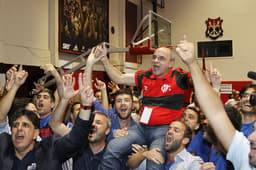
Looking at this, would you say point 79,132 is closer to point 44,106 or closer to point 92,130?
point 92,130

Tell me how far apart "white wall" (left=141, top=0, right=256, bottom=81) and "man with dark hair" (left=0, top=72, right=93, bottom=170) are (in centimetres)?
1086

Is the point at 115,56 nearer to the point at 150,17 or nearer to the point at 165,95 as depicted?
the point at 150,17

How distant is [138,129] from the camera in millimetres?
3404

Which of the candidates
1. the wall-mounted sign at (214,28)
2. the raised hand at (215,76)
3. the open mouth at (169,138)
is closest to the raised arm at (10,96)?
the open mouth at (169,138)

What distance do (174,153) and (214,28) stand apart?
Result: 10.6 metres

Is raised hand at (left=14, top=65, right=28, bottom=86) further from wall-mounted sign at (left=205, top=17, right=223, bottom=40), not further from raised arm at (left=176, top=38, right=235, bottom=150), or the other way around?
wall-mounted sign at (left=205, top=17, right=223, bottom=40)

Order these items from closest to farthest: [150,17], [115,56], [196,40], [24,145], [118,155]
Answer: [24,145] < [118,155] < [150,17] < [115,56] < [196,40]

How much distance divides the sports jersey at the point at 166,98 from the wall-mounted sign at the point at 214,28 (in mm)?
10107

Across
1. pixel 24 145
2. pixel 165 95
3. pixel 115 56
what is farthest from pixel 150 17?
pixel 24 145

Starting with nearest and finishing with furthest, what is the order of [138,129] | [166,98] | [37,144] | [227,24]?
[37,144]
[166,98]
[138,129]
[227,24]

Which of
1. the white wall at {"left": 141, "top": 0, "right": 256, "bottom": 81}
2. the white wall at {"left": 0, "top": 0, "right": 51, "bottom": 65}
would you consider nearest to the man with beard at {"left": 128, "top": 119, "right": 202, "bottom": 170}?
the white wall at {"left": 0, "top": 0, "right": 51, "bottom": 65}

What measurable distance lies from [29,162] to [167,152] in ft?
4.42

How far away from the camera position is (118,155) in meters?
3.12

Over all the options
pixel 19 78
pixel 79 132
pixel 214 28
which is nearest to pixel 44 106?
pixel 19 78
